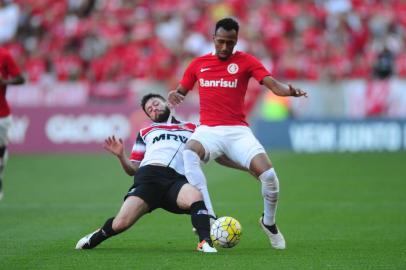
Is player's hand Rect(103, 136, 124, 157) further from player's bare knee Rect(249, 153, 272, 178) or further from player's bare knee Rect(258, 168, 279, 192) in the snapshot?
player's bare knee Rect(258, 168, 279, 192)

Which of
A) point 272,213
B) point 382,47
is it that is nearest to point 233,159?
point 272,213

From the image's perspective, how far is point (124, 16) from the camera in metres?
28.8

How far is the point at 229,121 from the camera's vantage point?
397 inches

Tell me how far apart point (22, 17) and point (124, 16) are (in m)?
3.18

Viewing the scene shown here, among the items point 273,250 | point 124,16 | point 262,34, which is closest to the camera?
point 273,250

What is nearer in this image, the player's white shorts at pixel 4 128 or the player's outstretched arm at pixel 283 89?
the player's outstretched arm at pixel 283 89

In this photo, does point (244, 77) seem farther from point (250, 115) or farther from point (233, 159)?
point (250, 115)

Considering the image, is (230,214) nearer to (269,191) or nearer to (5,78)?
(269,191)

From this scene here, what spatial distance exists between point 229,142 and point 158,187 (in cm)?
88

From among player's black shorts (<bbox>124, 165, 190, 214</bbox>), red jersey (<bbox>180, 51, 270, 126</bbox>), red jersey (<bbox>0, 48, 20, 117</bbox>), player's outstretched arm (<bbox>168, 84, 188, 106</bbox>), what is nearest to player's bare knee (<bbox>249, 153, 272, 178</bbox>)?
red jersey (<bbox>180, 51, 270, 126</bbox>)

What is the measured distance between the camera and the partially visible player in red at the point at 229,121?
983cm

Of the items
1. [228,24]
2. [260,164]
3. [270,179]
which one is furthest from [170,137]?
[228,24]

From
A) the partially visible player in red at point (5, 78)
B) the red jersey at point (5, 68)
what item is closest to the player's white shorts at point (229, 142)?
the partially visible player in red at point (5, 78)

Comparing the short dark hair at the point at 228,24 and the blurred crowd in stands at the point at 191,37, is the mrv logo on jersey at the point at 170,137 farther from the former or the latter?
the blurred crowd in stands at the point at 191,37
